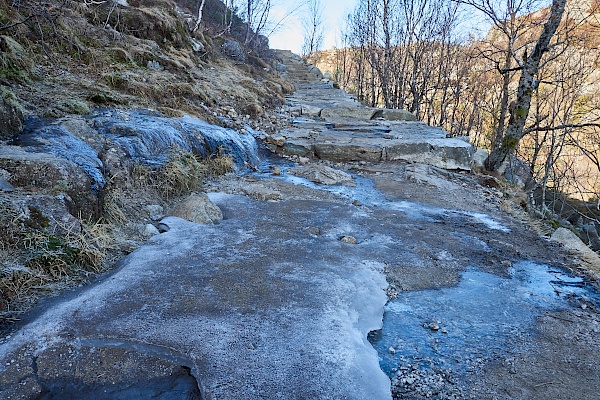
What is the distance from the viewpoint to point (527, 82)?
630 cm

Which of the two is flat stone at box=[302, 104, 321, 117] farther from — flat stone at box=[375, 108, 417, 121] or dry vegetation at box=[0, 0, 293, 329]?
flat stone at box=[375, 108, 417, 121]

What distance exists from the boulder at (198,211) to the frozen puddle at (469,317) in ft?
6.22

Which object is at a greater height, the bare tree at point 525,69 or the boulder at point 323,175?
the bare tree at point 525,69

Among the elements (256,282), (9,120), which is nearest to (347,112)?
(9,120)

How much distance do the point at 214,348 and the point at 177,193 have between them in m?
2.71

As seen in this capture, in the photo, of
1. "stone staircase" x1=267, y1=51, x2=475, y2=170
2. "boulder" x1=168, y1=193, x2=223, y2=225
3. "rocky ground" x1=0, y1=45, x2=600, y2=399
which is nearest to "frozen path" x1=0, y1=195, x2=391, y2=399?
"rocky ground" x1=0, y1=45, x2=600, y2=399

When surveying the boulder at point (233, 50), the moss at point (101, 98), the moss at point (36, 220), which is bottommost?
the moss at point (36, 220)

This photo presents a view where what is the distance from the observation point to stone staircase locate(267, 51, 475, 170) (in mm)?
7117

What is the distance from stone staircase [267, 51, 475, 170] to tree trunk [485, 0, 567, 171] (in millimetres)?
780

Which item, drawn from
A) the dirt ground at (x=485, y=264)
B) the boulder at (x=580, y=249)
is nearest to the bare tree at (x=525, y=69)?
the dirt ground at (x=485, y=264)

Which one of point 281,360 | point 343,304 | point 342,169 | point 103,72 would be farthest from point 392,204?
point 103,72

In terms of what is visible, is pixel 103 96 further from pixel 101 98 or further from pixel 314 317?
pixel 314 317

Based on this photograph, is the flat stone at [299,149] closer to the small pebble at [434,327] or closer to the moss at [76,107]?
the moss at [76,107]

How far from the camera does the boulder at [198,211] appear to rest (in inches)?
134
